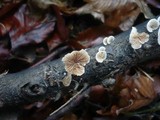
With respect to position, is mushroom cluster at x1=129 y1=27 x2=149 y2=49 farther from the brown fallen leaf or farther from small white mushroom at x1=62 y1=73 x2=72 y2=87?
small white mushroom at x1=62 y1=73 x2=72 y2=87

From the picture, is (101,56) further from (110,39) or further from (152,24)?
(152,24)

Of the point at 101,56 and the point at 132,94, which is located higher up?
the point at 101,56

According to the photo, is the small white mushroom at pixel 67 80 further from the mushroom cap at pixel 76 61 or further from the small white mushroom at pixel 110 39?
the small white mushroom at pixel 110 39

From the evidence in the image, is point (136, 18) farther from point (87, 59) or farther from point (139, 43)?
point (87, 59)

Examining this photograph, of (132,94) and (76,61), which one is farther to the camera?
(132,94)

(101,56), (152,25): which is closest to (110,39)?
(101,56)

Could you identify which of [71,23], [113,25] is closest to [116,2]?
[113,25]
